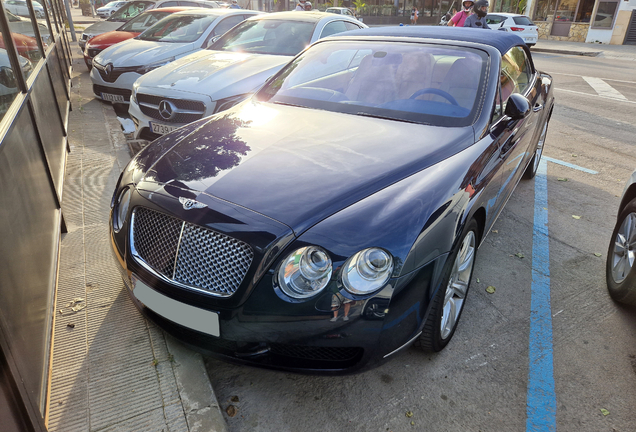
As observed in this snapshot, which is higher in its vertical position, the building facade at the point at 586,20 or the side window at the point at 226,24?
the side window at the point at 226,24

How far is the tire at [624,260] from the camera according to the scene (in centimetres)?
291

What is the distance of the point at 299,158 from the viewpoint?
2438mm

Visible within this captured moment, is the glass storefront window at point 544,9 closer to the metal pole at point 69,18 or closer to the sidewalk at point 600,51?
the sidewalk at point 600,51

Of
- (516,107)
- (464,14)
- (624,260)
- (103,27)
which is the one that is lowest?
(624,260)

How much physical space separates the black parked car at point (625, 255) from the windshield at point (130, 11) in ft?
38.5

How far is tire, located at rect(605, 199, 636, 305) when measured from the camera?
115 inches

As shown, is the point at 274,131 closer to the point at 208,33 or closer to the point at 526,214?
the point at 526,214

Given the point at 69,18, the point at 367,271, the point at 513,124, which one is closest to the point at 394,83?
the point at 513,124

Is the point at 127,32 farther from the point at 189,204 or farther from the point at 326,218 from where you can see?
the point at 326,218

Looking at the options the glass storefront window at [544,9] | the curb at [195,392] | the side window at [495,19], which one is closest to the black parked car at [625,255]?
the curb at [195,392]

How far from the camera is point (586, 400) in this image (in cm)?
231

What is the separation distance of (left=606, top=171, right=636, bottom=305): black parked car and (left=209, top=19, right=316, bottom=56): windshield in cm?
428

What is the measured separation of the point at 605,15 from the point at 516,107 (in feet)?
89.3

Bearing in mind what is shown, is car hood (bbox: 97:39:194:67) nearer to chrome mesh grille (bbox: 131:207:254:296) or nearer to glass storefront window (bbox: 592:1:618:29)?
chrome mesh grille (bbox: 131:207:254:296)
